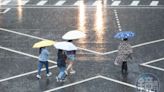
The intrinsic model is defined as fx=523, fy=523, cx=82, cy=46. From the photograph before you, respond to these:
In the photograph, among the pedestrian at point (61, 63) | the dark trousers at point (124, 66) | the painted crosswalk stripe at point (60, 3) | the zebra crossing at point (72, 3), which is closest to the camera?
the pedestrian at point (61, 63)

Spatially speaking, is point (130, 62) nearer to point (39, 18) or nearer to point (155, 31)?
point (155, 31)

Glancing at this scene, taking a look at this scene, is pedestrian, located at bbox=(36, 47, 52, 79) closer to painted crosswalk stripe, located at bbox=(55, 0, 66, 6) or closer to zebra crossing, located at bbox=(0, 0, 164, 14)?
zebra crossing, located at bbox=(0, 0, 164, 14)

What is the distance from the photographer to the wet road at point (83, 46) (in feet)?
66.4

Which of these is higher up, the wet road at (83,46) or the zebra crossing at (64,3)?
the zebra crossing at (64,3)

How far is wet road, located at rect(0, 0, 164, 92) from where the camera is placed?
2023cm

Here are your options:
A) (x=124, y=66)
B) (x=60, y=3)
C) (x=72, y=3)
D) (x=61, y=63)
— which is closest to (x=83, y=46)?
(x=124, y=66)

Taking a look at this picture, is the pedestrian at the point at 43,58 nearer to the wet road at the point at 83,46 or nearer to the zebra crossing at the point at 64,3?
the wet road at the point at 83,46

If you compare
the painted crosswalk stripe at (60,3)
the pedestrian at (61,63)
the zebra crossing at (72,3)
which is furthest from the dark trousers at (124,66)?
the painted crosswalk stripe at (60,3)

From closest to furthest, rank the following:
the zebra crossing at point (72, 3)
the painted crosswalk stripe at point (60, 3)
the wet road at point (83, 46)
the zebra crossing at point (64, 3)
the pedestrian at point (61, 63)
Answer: the pedestrian at point (61, 63) → the wet road at point (83, 46) → the zebra crossing at point (64, 3) → the zebra crossing at point (72, 3) → the painted crosswalk stripe at point (60, 3)

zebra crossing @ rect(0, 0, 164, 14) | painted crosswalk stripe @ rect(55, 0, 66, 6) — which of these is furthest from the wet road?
painted crosswalk stripe @ rect(55, 0, 66, 6)

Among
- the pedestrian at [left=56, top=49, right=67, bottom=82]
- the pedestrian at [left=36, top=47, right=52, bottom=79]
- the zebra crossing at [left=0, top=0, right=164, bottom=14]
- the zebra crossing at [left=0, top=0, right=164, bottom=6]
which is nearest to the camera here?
the pedestrian at [left=56, top=49, right=67, bottom=82]

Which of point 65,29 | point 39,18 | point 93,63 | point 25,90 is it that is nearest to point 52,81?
point 25,90

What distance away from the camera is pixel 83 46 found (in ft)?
83.2

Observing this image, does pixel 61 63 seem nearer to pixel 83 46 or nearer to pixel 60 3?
pixel 83 46
